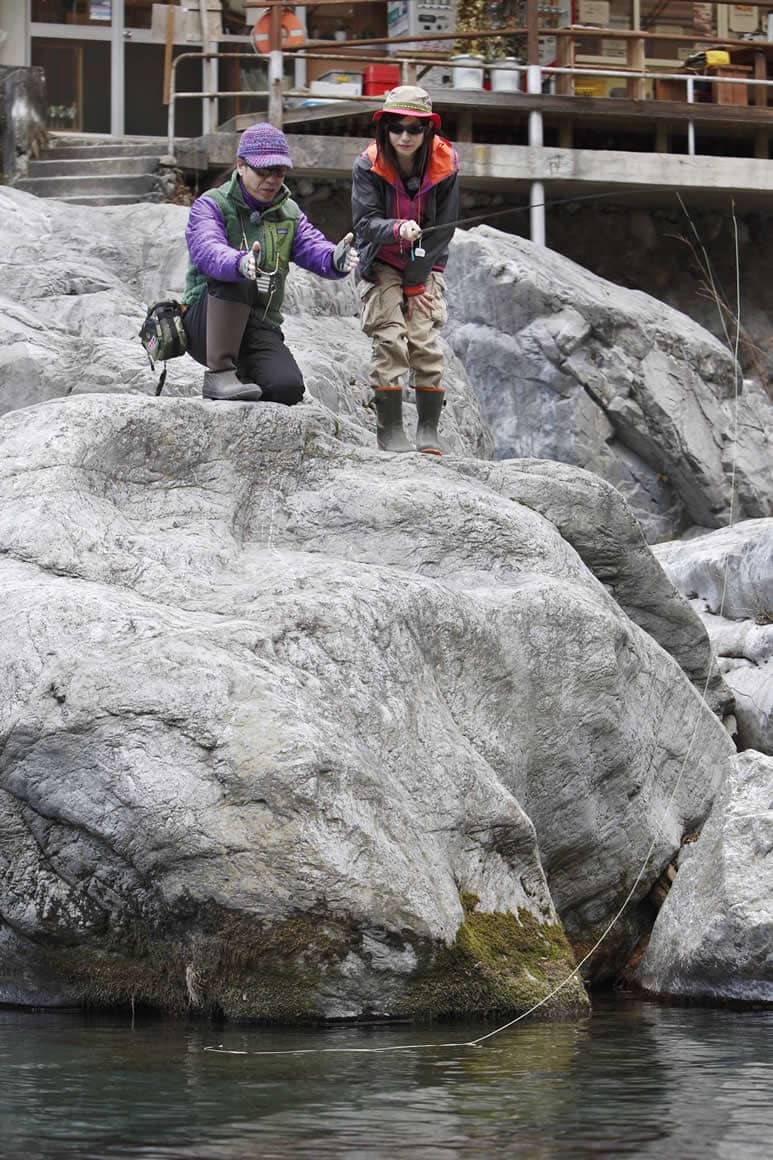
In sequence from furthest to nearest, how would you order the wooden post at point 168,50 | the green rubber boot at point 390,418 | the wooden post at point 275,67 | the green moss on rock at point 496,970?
1. the wooden post at point 168,50
2. the wooden post at point 275,67
3. the green rubber boot at point 390,418
4. the green moss on rock at point 496,970

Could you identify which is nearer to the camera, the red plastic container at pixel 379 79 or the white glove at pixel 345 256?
the white glove at pixel 345 256

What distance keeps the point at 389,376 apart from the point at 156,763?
9.95 ft

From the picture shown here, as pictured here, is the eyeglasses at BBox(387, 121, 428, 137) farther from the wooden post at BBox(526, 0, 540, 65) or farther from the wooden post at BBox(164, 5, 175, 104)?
the wooden post at BBox(164, 5, 175, 104)

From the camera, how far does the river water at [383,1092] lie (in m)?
3.88

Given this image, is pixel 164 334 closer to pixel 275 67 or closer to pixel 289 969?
pixel 289 969

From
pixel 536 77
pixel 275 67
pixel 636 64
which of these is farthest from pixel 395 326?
pixel 636 64

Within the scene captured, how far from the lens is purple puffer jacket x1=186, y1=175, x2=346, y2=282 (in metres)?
7.38

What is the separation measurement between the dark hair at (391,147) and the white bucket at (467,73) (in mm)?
12053

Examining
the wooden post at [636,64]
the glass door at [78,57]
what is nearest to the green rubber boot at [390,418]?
the wooden post at [636,64]

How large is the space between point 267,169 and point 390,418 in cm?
124

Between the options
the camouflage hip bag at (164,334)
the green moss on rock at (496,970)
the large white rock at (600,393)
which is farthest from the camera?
the large white rock at (600,393)

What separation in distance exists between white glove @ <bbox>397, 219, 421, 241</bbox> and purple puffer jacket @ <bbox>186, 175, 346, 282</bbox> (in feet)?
1.29

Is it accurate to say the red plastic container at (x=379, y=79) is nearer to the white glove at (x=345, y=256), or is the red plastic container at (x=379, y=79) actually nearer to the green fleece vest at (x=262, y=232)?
the green fleece vest at (x=262, y=232)

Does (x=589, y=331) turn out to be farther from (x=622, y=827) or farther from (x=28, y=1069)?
(x=28, y=1069)
